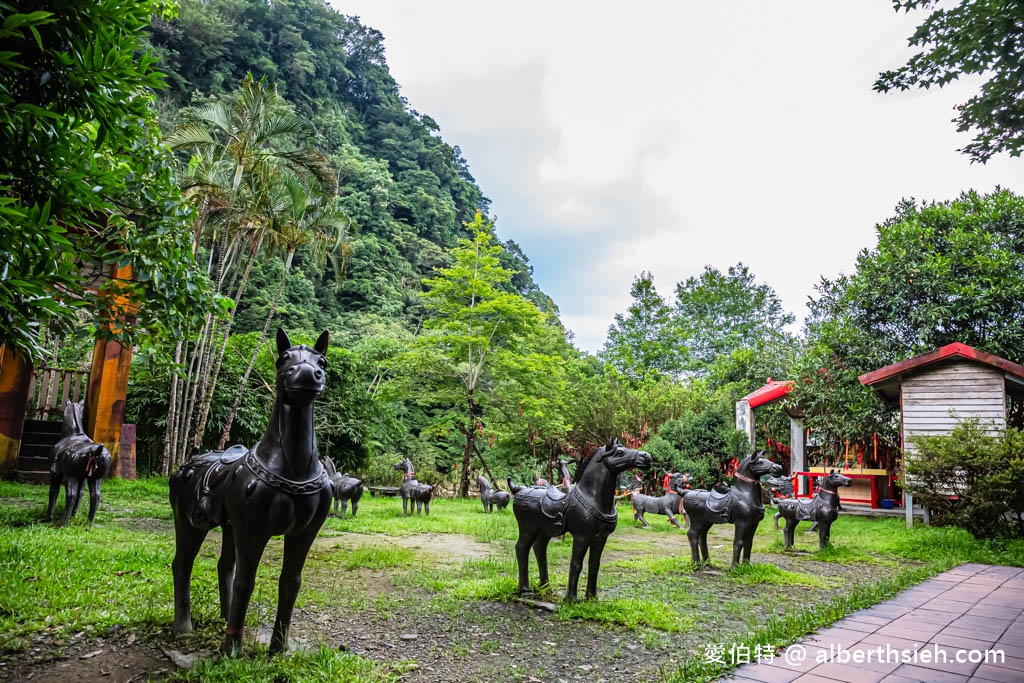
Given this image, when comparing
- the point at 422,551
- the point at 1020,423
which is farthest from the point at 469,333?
the point at 1020,423

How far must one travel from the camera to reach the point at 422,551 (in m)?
8.15

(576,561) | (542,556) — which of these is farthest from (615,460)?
(542,556)

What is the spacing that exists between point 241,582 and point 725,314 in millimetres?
36290

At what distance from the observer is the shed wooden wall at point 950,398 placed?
1097 centimetres

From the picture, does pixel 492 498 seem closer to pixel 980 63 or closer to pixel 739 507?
pixel 739 507

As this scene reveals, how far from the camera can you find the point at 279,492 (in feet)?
10.9

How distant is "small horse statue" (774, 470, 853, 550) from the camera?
9.16 meters

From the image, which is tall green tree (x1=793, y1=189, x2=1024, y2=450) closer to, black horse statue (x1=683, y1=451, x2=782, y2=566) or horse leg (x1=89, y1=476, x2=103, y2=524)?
black horse statue (x1=683, y1=451, x2=782, y2=566)

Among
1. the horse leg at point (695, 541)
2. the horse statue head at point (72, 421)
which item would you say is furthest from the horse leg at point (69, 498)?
the horse leg at point (695, 541)

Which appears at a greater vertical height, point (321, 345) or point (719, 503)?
point (321, 345)

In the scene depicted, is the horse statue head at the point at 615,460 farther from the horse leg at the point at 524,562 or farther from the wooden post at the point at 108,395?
the wooden post at the point at 108,395

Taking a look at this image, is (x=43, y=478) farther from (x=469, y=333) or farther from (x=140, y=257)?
(x=469, y=333)

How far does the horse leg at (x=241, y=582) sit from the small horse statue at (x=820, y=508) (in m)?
8.53

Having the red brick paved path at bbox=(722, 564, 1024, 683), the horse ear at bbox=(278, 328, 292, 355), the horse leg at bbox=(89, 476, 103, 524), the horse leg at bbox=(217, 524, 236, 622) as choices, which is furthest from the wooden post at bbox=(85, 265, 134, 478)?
the red brick paved path at bbox=(722, 564, 1024, 683)
